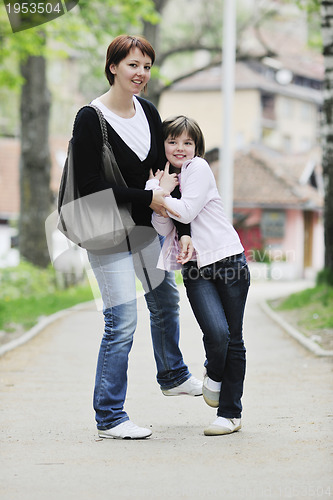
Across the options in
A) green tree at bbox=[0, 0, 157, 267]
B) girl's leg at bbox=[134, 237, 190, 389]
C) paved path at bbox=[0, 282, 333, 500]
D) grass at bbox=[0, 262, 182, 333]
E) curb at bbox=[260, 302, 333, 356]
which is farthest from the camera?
green tree at bbox=[0, 0, 157, 267]

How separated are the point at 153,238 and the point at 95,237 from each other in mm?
429

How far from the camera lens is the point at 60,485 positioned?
390cm

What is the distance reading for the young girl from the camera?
4801 millimetres

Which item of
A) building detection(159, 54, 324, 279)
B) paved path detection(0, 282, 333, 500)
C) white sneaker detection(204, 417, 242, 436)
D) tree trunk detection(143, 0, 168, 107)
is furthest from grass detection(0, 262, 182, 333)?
building detection(159, 54, 324, 279)

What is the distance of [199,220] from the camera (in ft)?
15.9

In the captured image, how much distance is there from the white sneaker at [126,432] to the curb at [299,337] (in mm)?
4076

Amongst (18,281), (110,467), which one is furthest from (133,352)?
(18,281)

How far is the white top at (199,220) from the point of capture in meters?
4.73

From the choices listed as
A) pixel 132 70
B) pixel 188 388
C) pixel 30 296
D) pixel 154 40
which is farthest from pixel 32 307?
pixel 154 40

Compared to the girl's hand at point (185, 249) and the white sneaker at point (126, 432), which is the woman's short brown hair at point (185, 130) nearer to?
the girl's hand at point (185, 249)

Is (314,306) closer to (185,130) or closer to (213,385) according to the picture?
(213,385)

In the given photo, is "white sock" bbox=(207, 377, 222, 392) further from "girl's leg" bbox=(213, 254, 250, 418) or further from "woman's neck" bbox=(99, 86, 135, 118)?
"woman's neck" bbox=(99, 86, 135, 118)

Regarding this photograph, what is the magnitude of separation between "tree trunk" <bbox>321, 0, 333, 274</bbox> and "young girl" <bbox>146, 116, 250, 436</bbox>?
8.20 meters

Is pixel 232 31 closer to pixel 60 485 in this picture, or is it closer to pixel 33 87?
pixel 33 87
